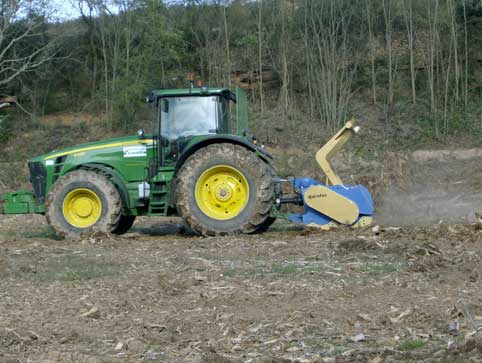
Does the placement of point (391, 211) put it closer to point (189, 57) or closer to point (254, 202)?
point (254, 202)

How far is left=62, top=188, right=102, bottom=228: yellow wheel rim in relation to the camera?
11.0m

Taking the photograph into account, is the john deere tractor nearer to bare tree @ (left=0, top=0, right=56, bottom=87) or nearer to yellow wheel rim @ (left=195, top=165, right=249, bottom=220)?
yellow wheel rim @ (left=195, top=165, right=249, bottom=220)

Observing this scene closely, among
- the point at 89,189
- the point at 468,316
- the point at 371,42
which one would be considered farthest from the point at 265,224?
the point at 371,42

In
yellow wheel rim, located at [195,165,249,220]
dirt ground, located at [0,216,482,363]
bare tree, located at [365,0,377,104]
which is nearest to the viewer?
dirt ground, located at [0,216,482,363]

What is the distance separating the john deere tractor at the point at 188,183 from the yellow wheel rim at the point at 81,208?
0.02 metres

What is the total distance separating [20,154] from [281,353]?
82.3 ft

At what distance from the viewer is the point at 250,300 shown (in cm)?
648

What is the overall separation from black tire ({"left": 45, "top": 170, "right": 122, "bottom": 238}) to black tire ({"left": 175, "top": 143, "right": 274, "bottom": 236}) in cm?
100

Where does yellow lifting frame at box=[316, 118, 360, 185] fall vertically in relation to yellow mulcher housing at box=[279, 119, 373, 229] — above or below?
above

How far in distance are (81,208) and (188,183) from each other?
1723 millimetres

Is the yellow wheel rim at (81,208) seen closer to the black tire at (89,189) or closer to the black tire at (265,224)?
the black tire at (89,189)

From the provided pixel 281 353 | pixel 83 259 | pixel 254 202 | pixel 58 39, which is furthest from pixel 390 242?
pixel 58 39

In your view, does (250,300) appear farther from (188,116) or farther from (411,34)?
(411,34)

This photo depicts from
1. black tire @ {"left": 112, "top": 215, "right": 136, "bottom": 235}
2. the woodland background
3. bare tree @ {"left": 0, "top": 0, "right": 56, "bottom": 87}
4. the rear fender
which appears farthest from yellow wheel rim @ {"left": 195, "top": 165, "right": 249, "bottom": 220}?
bare tree @ {"left": 0, "top": 0, "right": 56, "bottom": 87}
